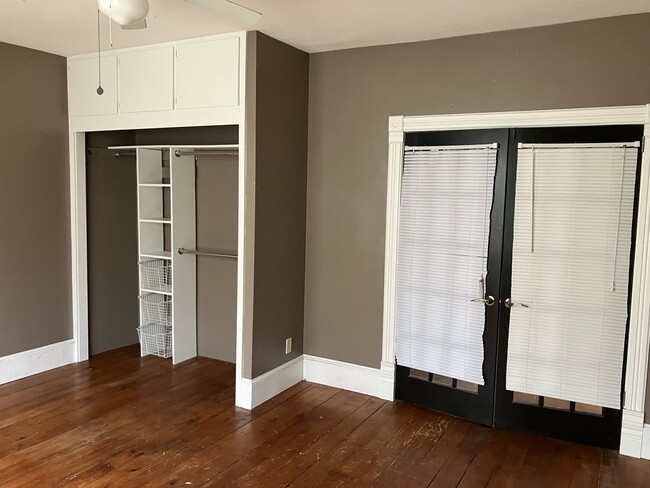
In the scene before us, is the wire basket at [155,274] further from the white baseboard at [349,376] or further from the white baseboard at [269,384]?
the white baseboard at [349,376]

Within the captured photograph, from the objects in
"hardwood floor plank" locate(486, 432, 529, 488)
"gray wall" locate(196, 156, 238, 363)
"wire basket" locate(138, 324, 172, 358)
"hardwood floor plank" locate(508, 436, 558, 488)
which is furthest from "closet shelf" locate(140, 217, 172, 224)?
"hardwood floor plank" locate(508, 436, 558, 488)

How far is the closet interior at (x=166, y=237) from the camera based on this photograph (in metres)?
4.78

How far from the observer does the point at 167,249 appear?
523 cm

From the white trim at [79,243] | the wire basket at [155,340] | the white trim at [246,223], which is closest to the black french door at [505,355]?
the white trim at [246,223]

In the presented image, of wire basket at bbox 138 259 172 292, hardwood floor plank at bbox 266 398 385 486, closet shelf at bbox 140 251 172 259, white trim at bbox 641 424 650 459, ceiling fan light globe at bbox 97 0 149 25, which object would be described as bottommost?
hardwood floor plank at bbox 266 398 385 486

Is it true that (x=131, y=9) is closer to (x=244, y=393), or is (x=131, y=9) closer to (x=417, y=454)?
(x=244, y=393)

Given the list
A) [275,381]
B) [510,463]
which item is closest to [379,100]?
[275,381]

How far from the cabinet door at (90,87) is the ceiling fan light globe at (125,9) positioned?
222cm

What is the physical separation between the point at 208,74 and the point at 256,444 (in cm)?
252

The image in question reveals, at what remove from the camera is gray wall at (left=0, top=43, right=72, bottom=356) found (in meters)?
4.25

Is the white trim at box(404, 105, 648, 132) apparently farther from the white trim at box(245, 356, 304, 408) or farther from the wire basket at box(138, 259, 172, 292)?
the wire basket at box(138, 259, 172, 292)

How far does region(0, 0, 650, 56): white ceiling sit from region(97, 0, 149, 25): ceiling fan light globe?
89 centimetres

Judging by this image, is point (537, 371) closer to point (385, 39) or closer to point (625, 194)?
point (625, 194)

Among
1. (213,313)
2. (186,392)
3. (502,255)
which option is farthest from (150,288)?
(502,255)
